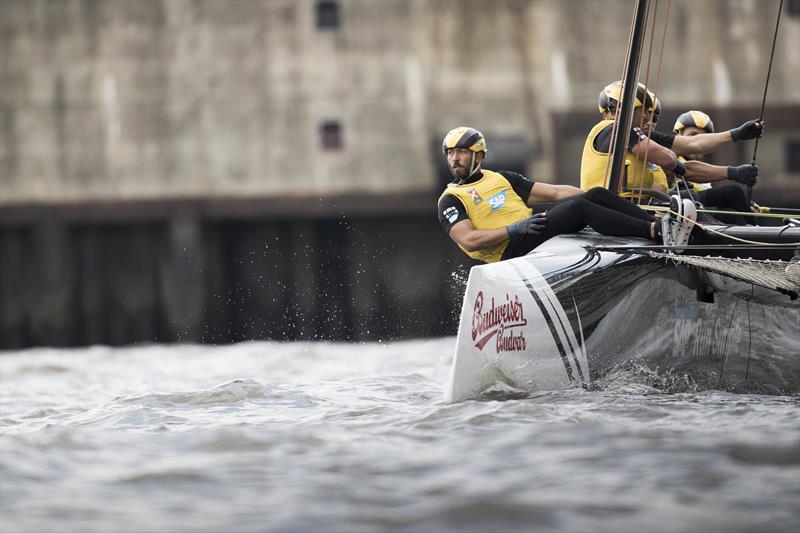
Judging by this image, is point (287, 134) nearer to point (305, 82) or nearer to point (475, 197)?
point (305, 82)

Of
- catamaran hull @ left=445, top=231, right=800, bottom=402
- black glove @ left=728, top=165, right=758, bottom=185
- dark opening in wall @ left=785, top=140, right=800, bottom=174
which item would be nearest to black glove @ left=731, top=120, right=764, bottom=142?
black glove @ left=728, top=165, right=758, bottom=185

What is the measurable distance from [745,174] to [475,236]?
184 centimetres

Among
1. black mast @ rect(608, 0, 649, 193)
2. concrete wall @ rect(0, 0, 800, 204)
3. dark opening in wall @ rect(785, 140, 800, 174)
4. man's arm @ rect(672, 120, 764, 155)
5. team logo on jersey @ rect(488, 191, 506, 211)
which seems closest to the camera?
team logo on jersey @ rect(488, 191, 506, 211)

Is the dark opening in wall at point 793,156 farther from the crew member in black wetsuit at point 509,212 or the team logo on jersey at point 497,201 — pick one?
the team logo on jersey at point 497,201

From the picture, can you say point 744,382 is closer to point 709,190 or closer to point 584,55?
point 709,190

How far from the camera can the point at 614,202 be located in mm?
7230

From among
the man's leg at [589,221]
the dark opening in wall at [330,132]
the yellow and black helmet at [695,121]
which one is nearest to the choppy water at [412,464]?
the man's leg at [589,221]

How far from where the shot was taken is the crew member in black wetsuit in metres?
7.16

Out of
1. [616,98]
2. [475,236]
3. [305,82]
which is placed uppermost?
[305,82]

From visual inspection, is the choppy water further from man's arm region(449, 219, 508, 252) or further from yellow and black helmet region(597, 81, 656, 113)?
yellow and black helmet region(597, 81, 656, 113)

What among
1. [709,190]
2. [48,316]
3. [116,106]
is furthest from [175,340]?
→ [709,190]

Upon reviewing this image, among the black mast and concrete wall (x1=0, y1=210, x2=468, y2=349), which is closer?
the black mast

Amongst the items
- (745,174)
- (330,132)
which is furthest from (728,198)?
(330,132)

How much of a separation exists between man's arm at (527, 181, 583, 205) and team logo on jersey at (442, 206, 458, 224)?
2.06ft
